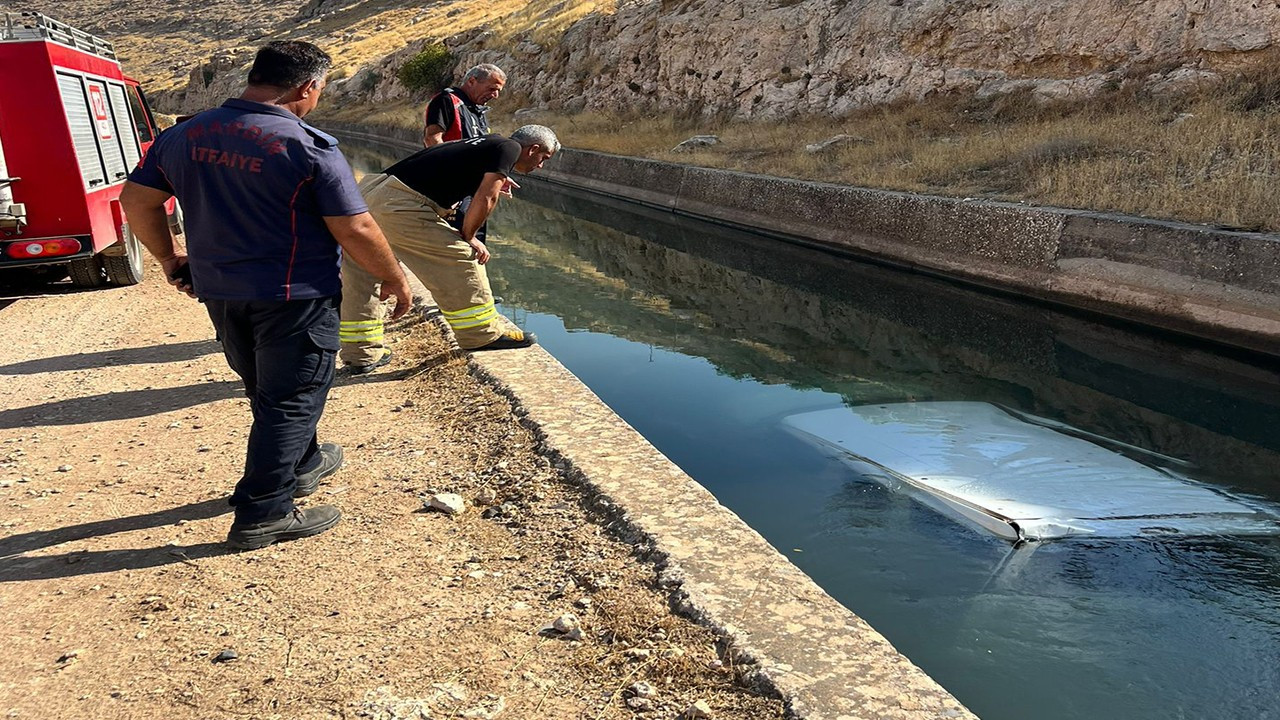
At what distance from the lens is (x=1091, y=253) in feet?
29.8

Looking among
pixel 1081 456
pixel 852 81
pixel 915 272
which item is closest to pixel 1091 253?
pixel 915 272

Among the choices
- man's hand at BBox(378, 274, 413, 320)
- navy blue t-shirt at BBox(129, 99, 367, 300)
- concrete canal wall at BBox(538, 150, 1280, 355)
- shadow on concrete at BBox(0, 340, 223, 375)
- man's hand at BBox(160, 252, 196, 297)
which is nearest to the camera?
navy blue t-shirt at BBox(129, 99, 367, 300)

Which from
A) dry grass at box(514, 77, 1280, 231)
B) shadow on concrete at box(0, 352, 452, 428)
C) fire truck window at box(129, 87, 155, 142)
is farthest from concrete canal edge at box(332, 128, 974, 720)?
fire truck window at box(129, 87, 155, 142)

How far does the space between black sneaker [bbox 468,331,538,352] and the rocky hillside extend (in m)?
10.9

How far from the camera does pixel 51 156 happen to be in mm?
7934

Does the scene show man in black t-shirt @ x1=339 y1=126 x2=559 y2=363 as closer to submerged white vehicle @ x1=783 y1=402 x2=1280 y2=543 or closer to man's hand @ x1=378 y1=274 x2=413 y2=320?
man's hand @ x1=378 y1=274 x2=413 y2=320

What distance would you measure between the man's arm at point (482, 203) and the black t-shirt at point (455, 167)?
0.17 feet

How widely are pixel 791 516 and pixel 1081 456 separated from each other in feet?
6.70

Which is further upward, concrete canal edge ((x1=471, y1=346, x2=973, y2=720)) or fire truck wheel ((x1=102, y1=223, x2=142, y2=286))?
fire truck wheel ((x1=102, y1=223, x2=142, y2=286))

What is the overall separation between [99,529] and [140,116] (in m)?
8.72

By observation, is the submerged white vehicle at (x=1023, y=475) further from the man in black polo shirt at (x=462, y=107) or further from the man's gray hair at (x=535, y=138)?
the man in black polo shirt at (x=462, y=107)

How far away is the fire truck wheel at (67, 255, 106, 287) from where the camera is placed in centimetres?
892

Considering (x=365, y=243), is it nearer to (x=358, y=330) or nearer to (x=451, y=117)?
(x=358, y=330)

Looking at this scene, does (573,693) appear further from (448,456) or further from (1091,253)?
(1091,253)
